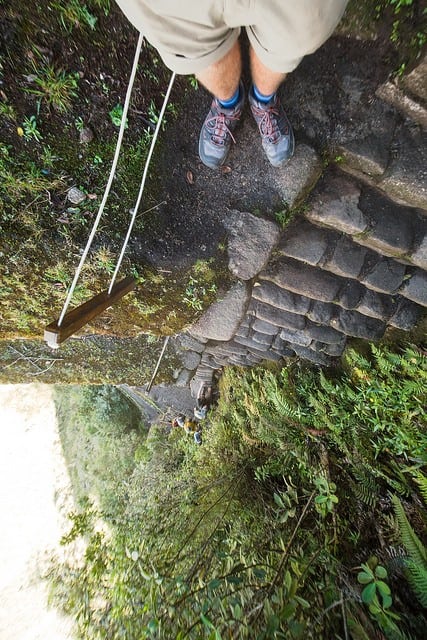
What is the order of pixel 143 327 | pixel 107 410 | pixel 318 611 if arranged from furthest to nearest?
1. pixel 107 410
2. pixel 143 327
3. pixel 318 611

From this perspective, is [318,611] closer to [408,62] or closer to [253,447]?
[253,447]

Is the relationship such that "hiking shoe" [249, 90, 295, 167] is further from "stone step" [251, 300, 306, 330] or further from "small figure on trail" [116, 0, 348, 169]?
"stone step" [251, 300, 306, 330]

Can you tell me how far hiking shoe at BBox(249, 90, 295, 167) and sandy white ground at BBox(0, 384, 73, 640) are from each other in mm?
7443

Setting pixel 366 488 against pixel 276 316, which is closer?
pixel 366 488

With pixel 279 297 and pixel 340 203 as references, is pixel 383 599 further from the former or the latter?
pixel 340 203

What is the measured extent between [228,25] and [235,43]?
253 mm

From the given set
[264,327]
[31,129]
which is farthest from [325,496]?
[31,129]

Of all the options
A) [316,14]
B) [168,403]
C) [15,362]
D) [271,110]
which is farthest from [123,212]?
[168,403]

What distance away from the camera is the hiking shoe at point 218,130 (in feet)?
6.59

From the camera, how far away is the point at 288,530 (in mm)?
2672

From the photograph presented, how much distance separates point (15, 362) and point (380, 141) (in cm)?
394

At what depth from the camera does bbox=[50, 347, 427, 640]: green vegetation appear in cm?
176

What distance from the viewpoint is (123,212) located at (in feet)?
7.16

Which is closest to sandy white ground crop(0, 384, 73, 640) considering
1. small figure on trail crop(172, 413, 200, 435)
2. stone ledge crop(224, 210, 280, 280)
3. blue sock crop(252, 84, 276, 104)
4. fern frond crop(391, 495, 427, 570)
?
small figure on trail crop(172, 413, 200, 435)
